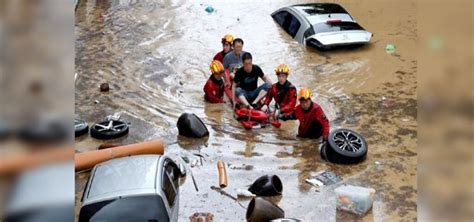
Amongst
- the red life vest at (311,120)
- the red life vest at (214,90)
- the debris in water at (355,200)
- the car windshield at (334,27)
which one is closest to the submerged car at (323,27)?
the car windshield at (334,27)

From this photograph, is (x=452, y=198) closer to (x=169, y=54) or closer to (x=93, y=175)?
(x=93, y=175)

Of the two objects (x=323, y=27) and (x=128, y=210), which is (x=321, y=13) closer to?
(x=323, y=27)

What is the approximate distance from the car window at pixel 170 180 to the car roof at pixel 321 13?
8.00 metres

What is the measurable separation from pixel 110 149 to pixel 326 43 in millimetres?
7271

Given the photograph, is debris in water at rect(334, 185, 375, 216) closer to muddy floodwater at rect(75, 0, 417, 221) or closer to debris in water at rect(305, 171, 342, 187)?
muddy floodwater at rect(75, 0, 417, 221)

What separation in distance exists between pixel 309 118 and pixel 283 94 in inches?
41.2

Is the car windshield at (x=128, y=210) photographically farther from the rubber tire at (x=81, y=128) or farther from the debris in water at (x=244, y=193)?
the rubber tire at (x=81, y=128)

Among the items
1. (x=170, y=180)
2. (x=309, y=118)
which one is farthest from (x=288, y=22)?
(x=170, y=180)

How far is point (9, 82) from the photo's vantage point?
98 centimetres

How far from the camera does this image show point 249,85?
11.8 metres

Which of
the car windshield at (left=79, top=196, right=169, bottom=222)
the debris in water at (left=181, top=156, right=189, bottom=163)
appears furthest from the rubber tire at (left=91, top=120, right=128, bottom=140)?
the car windshield at (left=79, top=196, right=169, bottom=222)

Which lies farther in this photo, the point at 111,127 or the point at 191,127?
the point at 111,127

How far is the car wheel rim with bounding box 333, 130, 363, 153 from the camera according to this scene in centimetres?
977

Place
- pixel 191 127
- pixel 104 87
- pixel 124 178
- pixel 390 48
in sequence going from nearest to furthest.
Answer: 1. pixel 124 178
2. pixel 191 127
3. pixel 104 87
4. pixel 390 48
